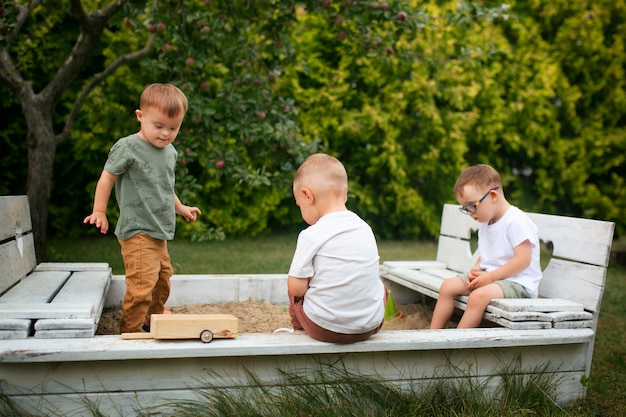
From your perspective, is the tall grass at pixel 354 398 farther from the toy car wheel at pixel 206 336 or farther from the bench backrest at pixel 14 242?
the bench backrest at pixel 14 242

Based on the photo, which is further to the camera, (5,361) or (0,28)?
(0,28)

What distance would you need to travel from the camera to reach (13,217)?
3111 millimetres

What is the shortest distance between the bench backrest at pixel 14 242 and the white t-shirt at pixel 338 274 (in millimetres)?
1317

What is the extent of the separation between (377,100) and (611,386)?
485cm

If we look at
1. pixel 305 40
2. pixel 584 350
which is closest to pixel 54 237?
pixel 305 40

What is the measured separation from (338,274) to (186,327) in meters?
0.61

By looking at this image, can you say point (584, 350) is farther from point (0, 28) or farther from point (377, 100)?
point (377, 100)

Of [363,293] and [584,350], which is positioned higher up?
[363,293]

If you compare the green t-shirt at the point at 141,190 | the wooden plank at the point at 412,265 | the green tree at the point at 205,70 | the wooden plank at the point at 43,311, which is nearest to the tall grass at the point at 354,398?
the wooden plank at the point at 43,311

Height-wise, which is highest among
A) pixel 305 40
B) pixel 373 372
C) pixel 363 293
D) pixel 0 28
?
pixel 305 40

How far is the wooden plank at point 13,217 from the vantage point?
9.53 feet

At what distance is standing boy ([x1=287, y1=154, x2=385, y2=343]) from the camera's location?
2459 millimetres

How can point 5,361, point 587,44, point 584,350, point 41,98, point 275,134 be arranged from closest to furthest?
point 5,361
point 584,350
point 275,134
point 41,98
point 587,44

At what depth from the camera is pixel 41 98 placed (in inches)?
185
